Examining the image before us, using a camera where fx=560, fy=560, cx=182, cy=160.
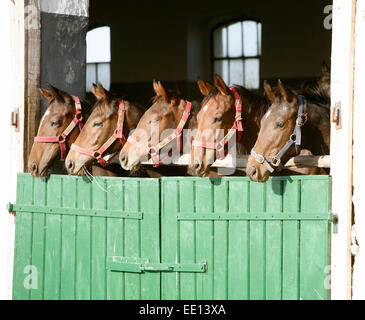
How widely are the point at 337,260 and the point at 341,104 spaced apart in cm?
112

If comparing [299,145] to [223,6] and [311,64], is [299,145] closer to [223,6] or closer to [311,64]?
[311,64]

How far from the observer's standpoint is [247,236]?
4.23 metres

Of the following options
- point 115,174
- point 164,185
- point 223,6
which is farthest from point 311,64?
point 164,185

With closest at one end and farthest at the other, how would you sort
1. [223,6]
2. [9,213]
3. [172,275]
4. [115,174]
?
[172,275] < [9,213] < [115,174] < [223,6]

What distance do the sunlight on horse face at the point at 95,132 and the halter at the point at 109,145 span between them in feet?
0.10

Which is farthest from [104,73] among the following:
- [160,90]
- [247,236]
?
[247,236]

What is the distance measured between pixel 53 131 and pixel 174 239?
5.17 feet

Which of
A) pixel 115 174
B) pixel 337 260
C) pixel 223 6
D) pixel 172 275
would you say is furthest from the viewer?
pixel 223 6

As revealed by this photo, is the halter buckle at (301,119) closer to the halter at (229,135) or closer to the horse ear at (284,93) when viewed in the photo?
the horse ear at (284,93)

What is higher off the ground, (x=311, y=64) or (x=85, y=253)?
(x=311, y=64)

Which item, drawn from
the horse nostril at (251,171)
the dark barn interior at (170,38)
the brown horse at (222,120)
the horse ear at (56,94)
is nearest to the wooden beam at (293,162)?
the brown horse at (222,120)

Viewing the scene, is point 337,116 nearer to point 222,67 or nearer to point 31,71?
point 31,71

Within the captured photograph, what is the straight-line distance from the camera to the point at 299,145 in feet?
14.4
